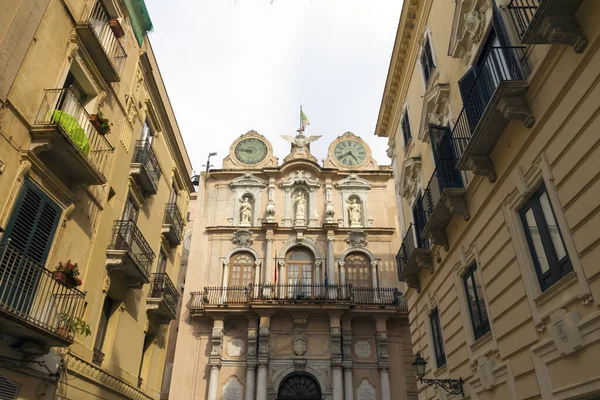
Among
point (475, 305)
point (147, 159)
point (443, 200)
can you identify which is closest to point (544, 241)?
point (475, 305)

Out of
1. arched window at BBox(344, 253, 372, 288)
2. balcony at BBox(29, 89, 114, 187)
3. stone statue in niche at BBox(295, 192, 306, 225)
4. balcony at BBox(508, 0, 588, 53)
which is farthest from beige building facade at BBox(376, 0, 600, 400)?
stone statue in niche at BBox(295, 192, 306, 225)

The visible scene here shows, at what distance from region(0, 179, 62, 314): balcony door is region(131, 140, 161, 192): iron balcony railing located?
5111 millimetres

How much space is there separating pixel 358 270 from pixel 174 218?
1154 cm

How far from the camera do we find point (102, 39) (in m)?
12.0

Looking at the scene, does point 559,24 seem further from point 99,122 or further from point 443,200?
point 99,122

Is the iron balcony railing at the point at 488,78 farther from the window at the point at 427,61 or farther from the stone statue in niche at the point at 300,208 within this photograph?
the stone statue in niche at the point at 300,208

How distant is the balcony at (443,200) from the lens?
9.93 m

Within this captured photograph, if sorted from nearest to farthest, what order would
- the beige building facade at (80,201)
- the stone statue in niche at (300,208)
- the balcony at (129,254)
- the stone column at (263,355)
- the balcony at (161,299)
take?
the beige building facade at (80,201), the balcony at (129,254), the balcony at (161,299), the stone column at (263,355), the stone statue in niche at (300,208)

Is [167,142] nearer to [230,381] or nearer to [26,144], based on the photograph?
[26,144]

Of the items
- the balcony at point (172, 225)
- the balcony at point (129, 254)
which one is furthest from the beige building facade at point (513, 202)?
the balcony at point (172, 225)

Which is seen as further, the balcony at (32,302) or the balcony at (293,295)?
the balcony at (293,295)

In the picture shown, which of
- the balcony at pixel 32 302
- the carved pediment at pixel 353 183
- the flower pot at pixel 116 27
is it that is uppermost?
the carved pediment at pixel 353 183

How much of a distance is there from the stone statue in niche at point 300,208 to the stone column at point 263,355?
616 centimetres

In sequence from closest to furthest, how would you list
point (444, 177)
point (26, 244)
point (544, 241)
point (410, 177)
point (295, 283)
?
point (544, 241) → point (26, 244) → point (444, 177) → point (410, 177) → point (295, 283)
